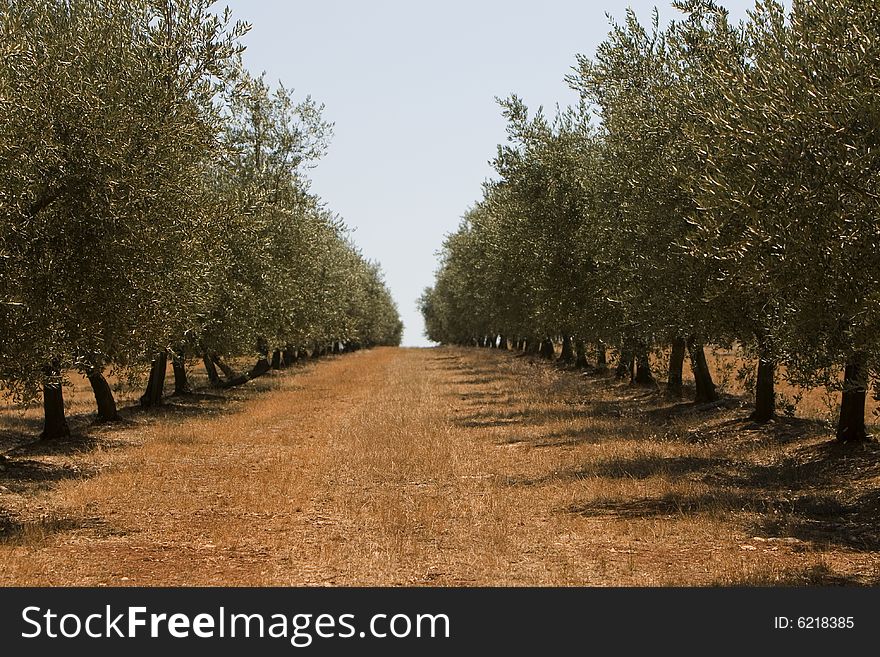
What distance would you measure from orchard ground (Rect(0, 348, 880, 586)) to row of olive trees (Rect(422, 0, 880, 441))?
2173mm

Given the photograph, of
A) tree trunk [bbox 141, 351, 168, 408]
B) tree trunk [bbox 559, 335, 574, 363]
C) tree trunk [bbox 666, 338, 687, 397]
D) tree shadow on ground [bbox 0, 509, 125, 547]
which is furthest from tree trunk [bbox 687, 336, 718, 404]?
tree trunk [bbox 559, 335, 574, 363]

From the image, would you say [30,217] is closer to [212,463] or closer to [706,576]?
[212,463]

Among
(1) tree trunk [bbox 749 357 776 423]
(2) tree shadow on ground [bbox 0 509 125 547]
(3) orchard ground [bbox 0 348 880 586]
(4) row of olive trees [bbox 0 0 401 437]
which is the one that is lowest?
(2) tree shadow on ground [bbox 0 509 125 547]

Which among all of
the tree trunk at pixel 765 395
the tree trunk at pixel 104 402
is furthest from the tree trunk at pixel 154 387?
the tree trunk at pixel 765 395

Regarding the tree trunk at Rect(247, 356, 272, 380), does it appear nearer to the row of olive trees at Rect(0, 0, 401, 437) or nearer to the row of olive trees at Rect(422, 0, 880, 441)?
the row of olive trees at Rect(422, 0, 880, 441)

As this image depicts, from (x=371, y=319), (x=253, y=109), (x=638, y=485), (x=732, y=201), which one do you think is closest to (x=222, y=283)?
(x=253, y=109)

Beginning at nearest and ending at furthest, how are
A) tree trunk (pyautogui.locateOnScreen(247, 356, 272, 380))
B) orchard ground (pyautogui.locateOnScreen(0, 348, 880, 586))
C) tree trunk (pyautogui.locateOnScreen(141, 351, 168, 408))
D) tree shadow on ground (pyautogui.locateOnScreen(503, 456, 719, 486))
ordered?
orchard ground (pyautogui.locateOnScreen(0, 348, 880, 586)), tree shadow on ground (pyautogui.locateOnScreen(503, 456, 719, 486)), tree trunk (pyautogui.locateOnScreen(141, 351, 168, 408)), tree trunk (pyautogui.locateOnScreen(247, 356, 272, 380))

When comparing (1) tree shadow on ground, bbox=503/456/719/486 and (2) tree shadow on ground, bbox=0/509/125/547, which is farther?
(1) tree shadow on ground, bbox=503/456/719/486

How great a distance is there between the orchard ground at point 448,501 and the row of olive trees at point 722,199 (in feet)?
7.13

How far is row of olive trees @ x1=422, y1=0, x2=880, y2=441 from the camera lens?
45.7 ft

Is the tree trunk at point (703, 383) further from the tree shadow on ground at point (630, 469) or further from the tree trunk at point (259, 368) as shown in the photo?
the tree trunk at point (259, 368)

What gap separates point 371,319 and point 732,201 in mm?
101608

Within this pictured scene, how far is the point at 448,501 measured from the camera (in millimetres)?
17078

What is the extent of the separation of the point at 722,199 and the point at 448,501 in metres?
6.82
